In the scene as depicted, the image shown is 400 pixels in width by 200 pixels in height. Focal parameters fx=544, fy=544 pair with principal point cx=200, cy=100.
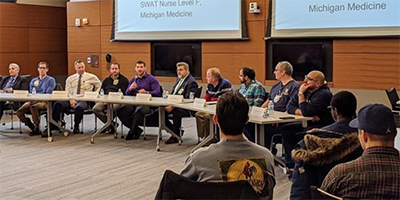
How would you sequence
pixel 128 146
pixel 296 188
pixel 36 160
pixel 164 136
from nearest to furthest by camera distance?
pixel 296 188 < pixel 36 160 < pixel 128 146 < pixel 164 136

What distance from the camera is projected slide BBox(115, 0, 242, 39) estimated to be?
32.1 feet

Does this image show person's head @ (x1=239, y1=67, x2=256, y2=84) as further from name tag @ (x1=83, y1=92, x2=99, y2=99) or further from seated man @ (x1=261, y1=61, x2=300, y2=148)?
name tag @ (x1=83, y1=92, x2=99, y2=99)

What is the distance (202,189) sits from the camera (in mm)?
2188

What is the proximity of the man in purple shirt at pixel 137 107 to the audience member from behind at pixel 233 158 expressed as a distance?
5.27 meters

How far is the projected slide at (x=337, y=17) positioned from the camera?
822 cm

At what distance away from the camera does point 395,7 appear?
8.12 m

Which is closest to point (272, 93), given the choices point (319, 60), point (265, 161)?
point (319, 60)

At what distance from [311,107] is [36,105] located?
447cm

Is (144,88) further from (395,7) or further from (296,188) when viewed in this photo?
(296,188)

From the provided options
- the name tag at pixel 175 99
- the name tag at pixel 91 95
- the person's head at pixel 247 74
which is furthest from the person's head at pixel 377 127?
the name tag at pixel 91 95

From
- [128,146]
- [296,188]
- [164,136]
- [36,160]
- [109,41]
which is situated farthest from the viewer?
[109,41]

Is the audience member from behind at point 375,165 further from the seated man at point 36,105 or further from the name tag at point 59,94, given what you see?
the seated man at point 36,105

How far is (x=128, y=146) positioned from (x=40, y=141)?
137 centimetres

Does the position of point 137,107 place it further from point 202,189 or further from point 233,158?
point 202,189
